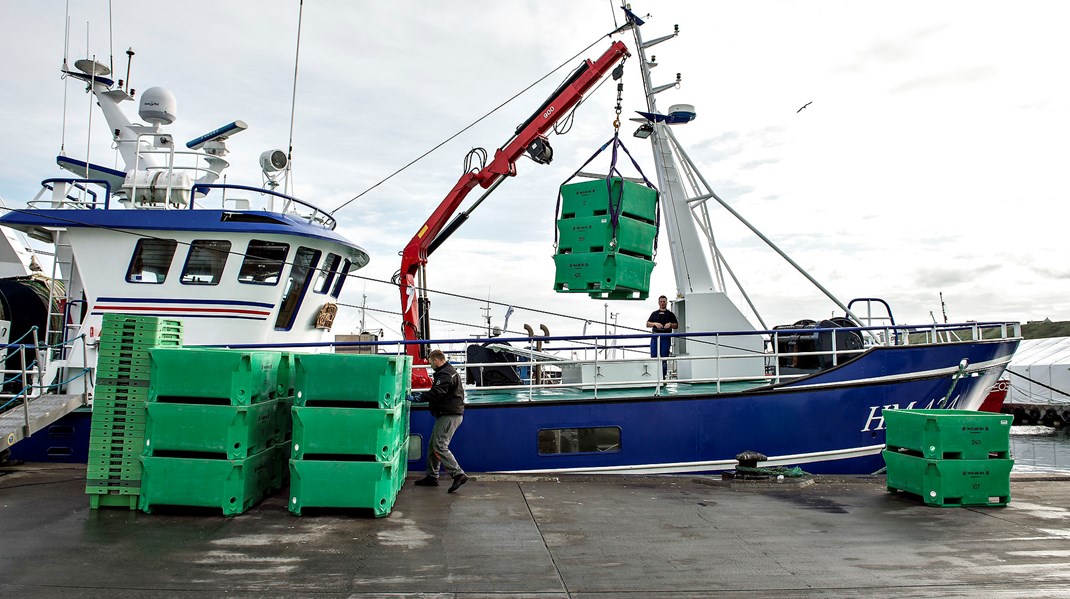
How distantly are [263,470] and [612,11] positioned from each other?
857 centimetres

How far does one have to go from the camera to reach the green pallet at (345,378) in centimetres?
572

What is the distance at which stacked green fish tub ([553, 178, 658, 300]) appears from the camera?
929 cm

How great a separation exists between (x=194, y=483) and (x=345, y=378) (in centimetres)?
147

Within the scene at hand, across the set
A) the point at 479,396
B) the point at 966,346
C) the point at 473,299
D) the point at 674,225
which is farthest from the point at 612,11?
the point at 966,346

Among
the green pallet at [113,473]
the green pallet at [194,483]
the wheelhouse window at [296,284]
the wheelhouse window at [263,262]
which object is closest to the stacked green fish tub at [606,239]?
the wheelhouse window at [296,284]

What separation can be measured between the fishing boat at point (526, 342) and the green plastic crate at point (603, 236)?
19 cm

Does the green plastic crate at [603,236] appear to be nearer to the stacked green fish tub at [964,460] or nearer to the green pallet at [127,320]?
the stacked green fish tub at [964,460]

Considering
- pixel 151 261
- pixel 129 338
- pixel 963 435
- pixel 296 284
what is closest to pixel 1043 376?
pixel 963 435

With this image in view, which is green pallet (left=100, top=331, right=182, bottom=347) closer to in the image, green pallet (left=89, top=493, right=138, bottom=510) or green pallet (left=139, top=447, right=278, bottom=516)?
green pallet (left=139, top=447, right=278, bottom=516)

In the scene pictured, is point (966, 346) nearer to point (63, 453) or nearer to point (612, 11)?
point (612, 11)

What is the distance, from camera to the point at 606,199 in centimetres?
948

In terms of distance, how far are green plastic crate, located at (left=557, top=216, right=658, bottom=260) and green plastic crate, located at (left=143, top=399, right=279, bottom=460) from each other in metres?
5.15

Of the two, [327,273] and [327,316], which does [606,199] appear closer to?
[327,273]

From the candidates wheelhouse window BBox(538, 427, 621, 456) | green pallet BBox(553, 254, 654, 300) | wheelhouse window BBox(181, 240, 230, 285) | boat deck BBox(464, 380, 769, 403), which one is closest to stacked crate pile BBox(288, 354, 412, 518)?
boat deck BBox(464, 380, 769, 403)
